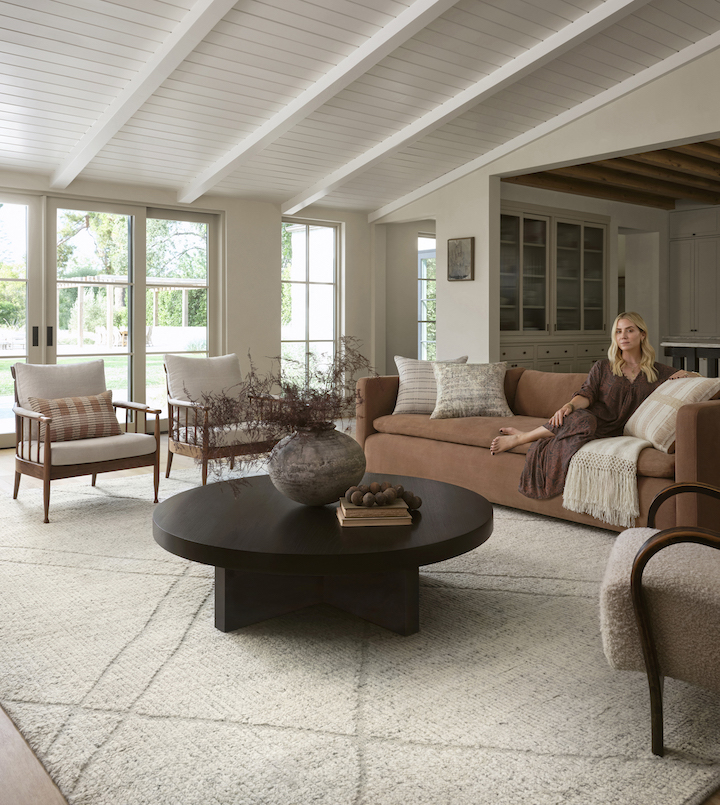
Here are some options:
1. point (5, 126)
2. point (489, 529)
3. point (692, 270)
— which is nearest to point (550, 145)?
point (692, 270)

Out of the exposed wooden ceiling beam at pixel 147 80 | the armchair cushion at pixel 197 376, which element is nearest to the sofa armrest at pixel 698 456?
the armchair cushion at pixel 197 376

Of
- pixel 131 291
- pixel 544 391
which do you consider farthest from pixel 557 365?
pixel 131 291

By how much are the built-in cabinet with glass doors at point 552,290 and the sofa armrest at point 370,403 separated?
2681 millimetres

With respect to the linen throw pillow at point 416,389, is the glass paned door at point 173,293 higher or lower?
higher

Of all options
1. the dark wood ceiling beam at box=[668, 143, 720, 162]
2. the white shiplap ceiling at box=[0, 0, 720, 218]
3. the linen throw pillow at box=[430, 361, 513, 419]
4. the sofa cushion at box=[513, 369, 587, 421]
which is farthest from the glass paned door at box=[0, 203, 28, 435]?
the dark wood ceiling beam at box=[668, 143, 720, 162]

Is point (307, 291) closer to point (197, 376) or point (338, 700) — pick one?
point (197, 376)

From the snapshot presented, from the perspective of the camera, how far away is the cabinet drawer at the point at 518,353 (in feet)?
23.5

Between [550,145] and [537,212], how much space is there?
49.2 inches

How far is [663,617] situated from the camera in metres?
1.66

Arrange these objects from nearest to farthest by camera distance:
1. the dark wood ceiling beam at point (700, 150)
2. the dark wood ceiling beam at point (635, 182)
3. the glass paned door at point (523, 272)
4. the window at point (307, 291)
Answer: the dark wood ceiling beam at point (700, 150) → the dark wood ceiling beam at point (635, 182) → the glass paned door at point (523, 272) → the window at point (307, 291)

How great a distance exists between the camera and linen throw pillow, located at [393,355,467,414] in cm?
469

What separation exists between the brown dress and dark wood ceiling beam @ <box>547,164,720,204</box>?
3962 mm

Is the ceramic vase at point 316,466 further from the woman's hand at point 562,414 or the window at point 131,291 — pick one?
the window at point 131,291

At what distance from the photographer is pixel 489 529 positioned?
2426mm
